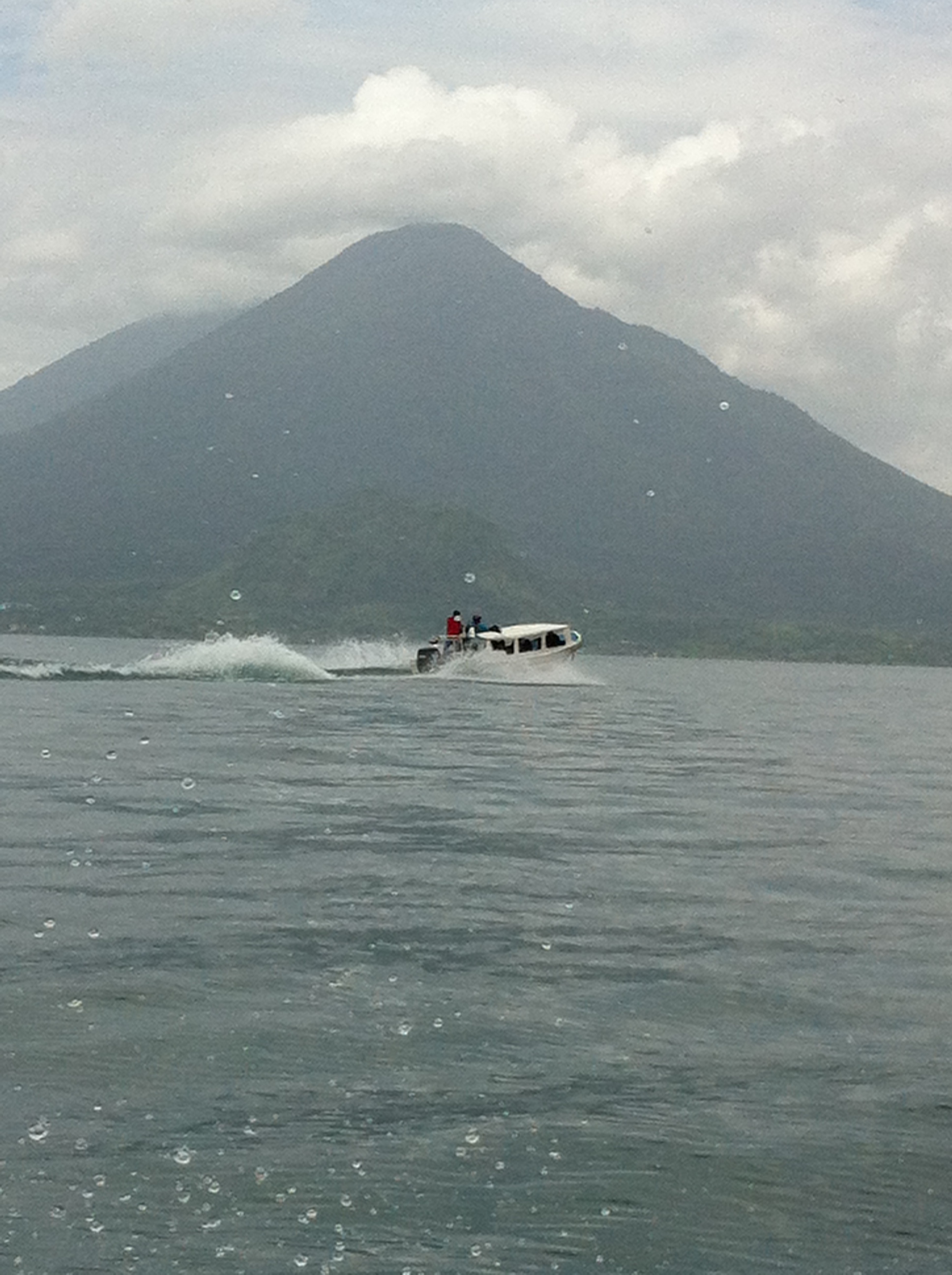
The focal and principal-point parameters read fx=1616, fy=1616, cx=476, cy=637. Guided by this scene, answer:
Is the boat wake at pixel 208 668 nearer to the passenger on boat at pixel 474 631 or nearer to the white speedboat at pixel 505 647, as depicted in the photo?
the white speedboat at pixel 505 647

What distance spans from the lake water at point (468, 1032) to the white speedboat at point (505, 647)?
148ft

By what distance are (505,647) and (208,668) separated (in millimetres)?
13758

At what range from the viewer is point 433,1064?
1065 centimetres

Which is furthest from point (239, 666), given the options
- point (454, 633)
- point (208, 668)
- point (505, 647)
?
point (505, 647)

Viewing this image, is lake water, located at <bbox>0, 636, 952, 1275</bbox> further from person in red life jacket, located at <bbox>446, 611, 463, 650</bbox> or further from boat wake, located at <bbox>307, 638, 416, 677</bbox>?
boat wake, located at <bbox>307, 638, 416, 677</bbox>

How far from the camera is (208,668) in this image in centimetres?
7438

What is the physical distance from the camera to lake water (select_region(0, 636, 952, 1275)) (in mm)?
8102

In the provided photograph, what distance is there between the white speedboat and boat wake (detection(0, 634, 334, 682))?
17.2 feet

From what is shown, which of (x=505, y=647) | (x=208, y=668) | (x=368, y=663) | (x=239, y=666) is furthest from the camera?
(x=368, y=663)

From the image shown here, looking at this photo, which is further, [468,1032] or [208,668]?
[208,668]

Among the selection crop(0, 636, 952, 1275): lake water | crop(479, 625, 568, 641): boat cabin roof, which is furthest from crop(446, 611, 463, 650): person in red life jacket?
crop(0, 636, 952, 1275): lake water

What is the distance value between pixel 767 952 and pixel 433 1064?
488 centimetres

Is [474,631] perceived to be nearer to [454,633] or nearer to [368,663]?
[454,633]

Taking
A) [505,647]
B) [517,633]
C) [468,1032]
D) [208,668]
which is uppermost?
[517,633]
